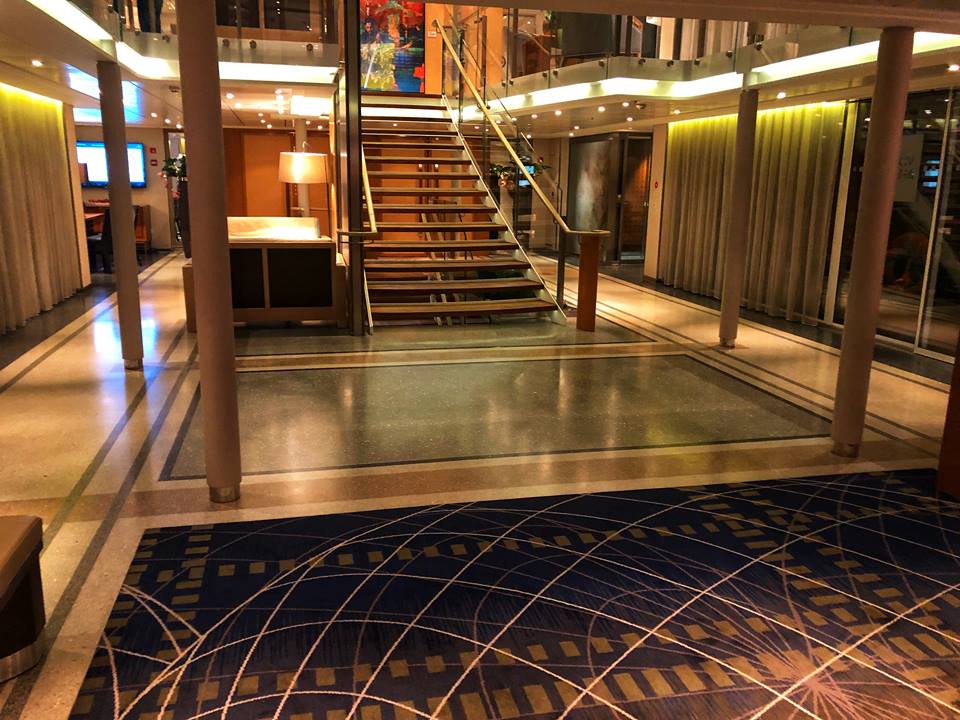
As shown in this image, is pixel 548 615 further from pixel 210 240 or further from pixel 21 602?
pixel 210 240

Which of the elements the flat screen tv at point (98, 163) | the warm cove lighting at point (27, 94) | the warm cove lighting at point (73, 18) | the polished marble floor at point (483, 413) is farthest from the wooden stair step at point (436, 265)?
the flat screen tv at point (98, 163)

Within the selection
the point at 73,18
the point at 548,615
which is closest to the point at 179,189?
the point at 73,18

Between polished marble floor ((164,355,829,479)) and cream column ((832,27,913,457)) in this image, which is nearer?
cream column ((832,27,913,457))

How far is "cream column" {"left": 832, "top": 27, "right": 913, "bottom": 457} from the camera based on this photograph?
4281 millimetres

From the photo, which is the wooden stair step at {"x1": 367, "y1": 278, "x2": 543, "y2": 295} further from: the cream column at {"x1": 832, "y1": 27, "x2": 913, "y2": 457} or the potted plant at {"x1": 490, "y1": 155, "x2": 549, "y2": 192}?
the cream column at {"x1": 832, "y1": 27, "x2": 913, "y2": 457}

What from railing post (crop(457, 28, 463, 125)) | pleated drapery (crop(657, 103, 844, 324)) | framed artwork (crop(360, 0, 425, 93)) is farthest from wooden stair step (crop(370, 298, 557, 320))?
framed artwork (crop(360, 0, 425, 93))

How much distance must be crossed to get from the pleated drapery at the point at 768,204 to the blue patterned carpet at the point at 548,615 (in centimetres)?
554

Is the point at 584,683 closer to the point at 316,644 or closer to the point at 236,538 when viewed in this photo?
the point at 316,644

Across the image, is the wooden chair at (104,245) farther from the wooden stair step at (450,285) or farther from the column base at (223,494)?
the column base at (223,494)

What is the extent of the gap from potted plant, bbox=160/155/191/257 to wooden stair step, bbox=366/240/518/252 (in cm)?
453

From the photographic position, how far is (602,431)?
5207mm

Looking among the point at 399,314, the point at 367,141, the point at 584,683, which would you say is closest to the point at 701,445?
the point at 584,683

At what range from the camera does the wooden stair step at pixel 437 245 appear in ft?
28.3

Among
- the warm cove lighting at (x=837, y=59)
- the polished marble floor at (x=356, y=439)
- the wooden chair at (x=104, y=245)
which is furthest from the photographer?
the wooden chair at (x=104, y=245)
